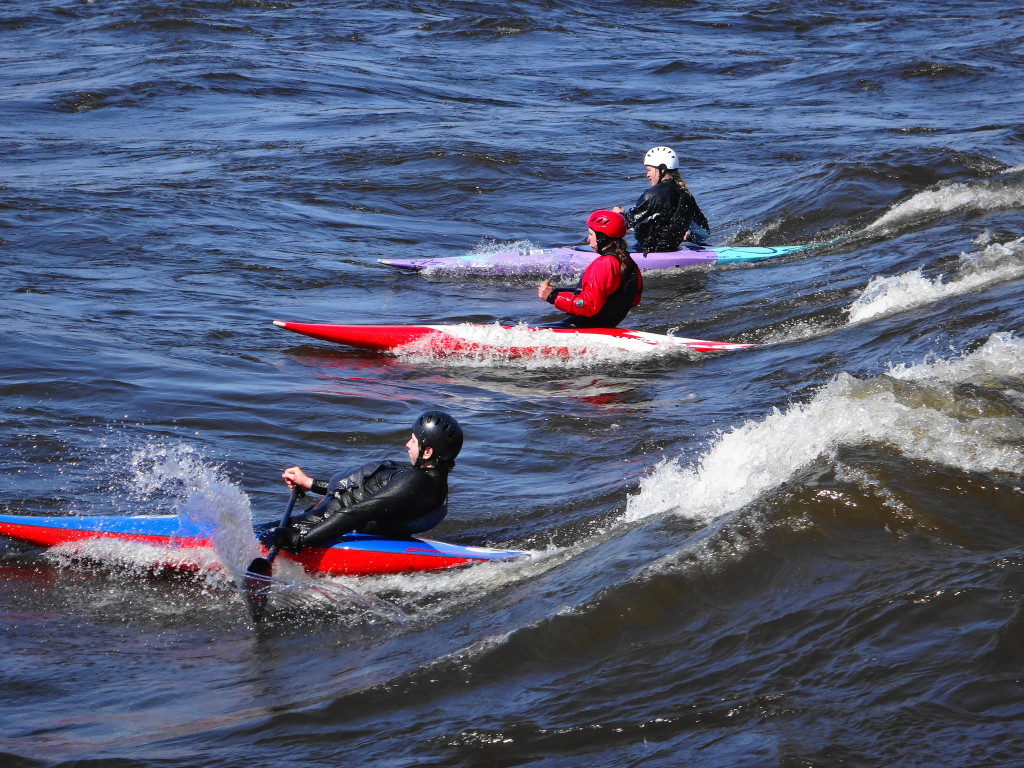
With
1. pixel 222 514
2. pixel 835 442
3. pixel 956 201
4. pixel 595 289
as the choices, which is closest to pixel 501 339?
pixel 595 289

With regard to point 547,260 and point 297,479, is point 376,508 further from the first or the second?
point 547,260

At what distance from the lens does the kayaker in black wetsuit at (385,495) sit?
227 inches

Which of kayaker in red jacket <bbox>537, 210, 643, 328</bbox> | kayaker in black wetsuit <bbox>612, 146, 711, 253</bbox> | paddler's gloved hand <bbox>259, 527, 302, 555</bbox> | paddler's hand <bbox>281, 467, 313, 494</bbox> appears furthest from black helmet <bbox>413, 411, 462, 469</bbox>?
kayaker in black wetsuit <bbox>612, 146, 711, 253</bbox>

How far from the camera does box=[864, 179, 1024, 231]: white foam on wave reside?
43.6 ft

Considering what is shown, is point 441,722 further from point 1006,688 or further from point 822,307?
point 822,307

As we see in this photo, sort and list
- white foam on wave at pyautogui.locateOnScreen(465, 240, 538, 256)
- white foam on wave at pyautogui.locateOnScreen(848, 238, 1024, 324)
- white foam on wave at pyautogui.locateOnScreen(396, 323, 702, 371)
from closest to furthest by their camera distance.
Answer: white foam on wave at pyautogui.locateOnScreen(396, 323, 702, 371) < white foam on wave at pyautogui.locateOnScreen(848, 238, 1024, 324) < white foam on wave at pyautogui.locateOnScreen(465, 240, 538, 256)

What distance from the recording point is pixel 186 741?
436 cm

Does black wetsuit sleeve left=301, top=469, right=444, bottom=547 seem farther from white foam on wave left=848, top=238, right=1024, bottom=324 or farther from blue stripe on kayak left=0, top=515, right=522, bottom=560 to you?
white foam on wave left=848, top=238, right=1024, bottom=324

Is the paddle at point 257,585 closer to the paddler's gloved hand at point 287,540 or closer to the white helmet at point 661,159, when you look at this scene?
the paddler's gloved hand at point 287,540

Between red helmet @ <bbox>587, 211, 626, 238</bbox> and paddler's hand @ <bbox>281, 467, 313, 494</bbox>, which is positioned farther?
red helmet @ <bbox>587, 211, 626, 238</bbox>

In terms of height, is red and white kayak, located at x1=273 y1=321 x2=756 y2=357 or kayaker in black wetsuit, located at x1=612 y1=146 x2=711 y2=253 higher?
kayaker in black wetsuit, located at x1=612 y1=146 x2=711 y2=253

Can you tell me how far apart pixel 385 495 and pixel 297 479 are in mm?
459

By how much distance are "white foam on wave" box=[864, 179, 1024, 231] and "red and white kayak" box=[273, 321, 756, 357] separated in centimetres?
485

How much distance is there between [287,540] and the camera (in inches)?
230
